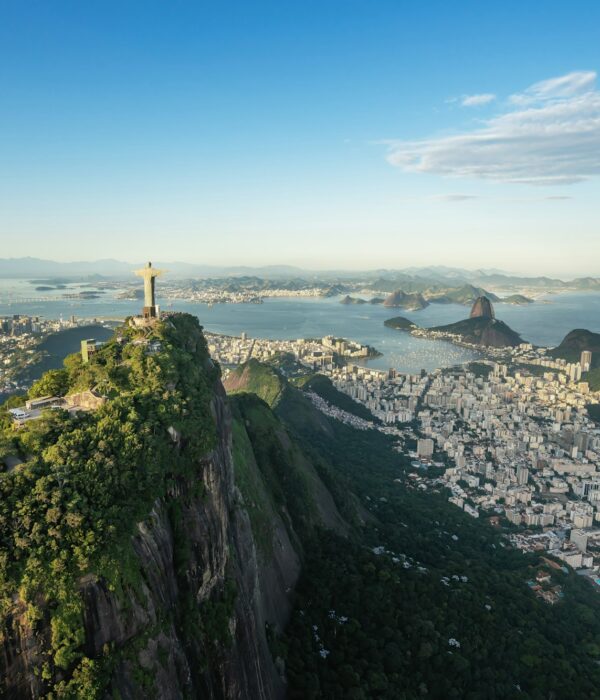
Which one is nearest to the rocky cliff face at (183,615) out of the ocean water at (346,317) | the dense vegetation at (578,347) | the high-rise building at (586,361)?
the ocean water at (346,317)

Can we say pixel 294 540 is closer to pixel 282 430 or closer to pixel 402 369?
pixel 282 430

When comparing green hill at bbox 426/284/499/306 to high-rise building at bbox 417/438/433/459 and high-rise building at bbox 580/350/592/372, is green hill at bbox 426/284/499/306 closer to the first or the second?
high-rise building at bbox 580/350/592/372

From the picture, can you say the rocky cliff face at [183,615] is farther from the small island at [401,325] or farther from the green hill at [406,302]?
the green hill at [406,302]

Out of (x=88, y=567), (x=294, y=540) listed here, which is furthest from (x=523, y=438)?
(x=88, y=567)

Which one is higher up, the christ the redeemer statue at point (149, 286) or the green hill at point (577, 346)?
the christ the redeemer statue at point (149, 286)

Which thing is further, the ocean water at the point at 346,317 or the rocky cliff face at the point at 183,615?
the ocean water at the point at 346,317

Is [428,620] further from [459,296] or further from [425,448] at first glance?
[459,296]

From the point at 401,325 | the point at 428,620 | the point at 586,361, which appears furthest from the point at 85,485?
the point at 401,325
